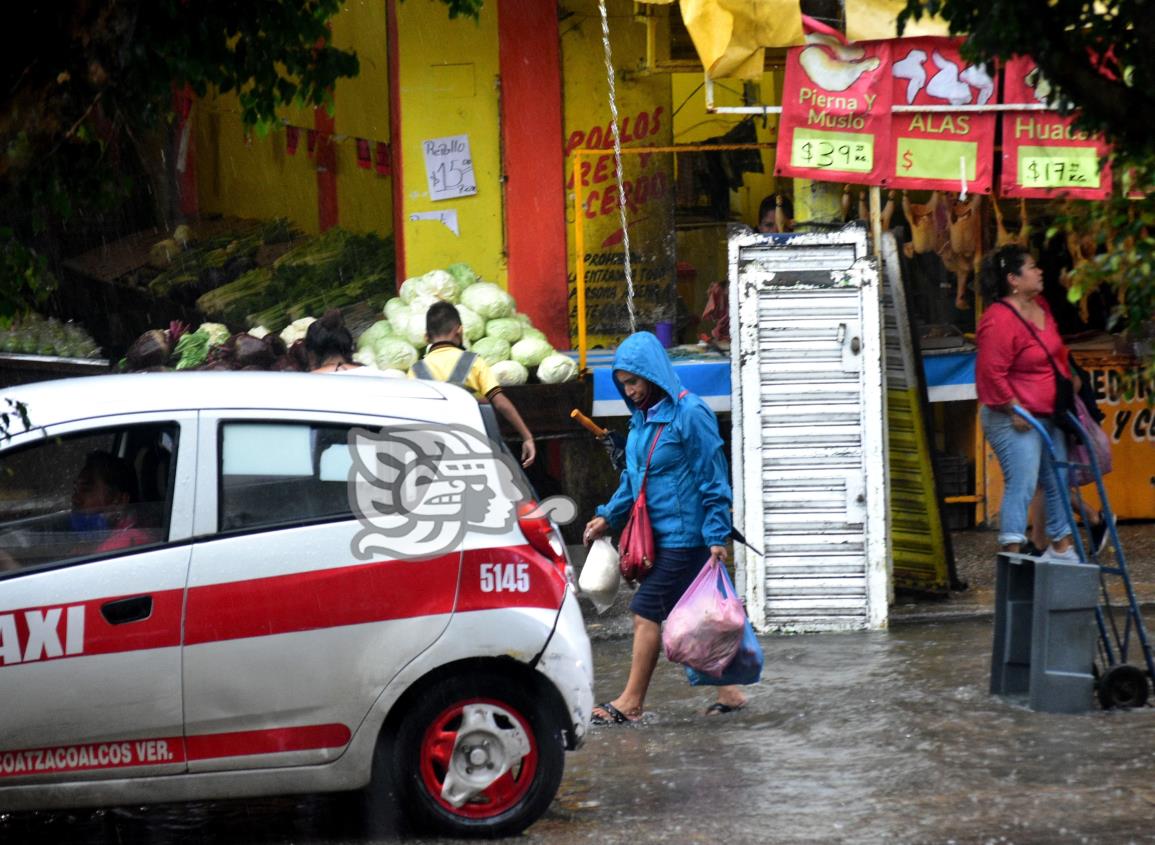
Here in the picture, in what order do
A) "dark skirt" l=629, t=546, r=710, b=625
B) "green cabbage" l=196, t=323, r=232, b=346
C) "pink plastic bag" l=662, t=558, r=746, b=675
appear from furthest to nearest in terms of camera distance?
1. "green cabbage" l=196, t=323, r=232, b=346
2. "dark skirt" l=629, t=546, r=710, b=625
3. "pink plastic bag" l=662, t=558, r=746, b=675

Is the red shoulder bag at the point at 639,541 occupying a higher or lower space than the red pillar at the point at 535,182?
lower

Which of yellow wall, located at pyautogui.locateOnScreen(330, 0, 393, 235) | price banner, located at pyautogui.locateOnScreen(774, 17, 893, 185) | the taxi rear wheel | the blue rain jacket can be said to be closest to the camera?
the taxi rear wheel

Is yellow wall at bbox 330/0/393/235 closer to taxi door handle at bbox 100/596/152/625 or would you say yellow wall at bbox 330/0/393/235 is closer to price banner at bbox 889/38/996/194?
price banner at bbox 889/38/996/194

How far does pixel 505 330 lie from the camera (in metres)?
11.3

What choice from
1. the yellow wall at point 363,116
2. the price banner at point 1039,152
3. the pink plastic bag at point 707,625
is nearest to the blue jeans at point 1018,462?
the price banner at point 1039,152

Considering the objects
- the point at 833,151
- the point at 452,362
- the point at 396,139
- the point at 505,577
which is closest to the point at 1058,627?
the point at 505,577

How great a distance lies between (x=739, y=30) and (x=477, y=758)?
5.50 m

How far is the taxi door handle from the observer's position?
563 cm

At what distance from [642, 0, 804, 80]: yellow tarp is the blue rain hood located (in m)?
3.02

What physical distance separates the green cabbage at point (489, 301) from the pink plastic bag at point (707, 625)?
4351mm

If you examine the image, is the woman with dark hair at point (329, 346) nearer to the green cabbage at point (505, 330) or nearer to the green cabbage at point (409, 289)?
the green cabbage at point (505, 330)

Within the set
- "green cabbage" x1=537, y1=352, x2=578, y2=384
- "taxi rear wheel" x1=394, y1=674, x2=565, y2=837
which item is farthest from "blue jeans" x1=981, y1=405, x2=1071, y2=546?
"taxi rear wheel" x1=394, y1=674, x2=565, y2=837

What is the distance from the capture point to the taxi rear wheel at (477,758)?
233 inches

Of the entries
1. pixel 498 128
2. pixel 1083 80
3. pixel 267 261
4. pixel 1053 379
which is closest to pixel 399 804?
pixel 1083 80
